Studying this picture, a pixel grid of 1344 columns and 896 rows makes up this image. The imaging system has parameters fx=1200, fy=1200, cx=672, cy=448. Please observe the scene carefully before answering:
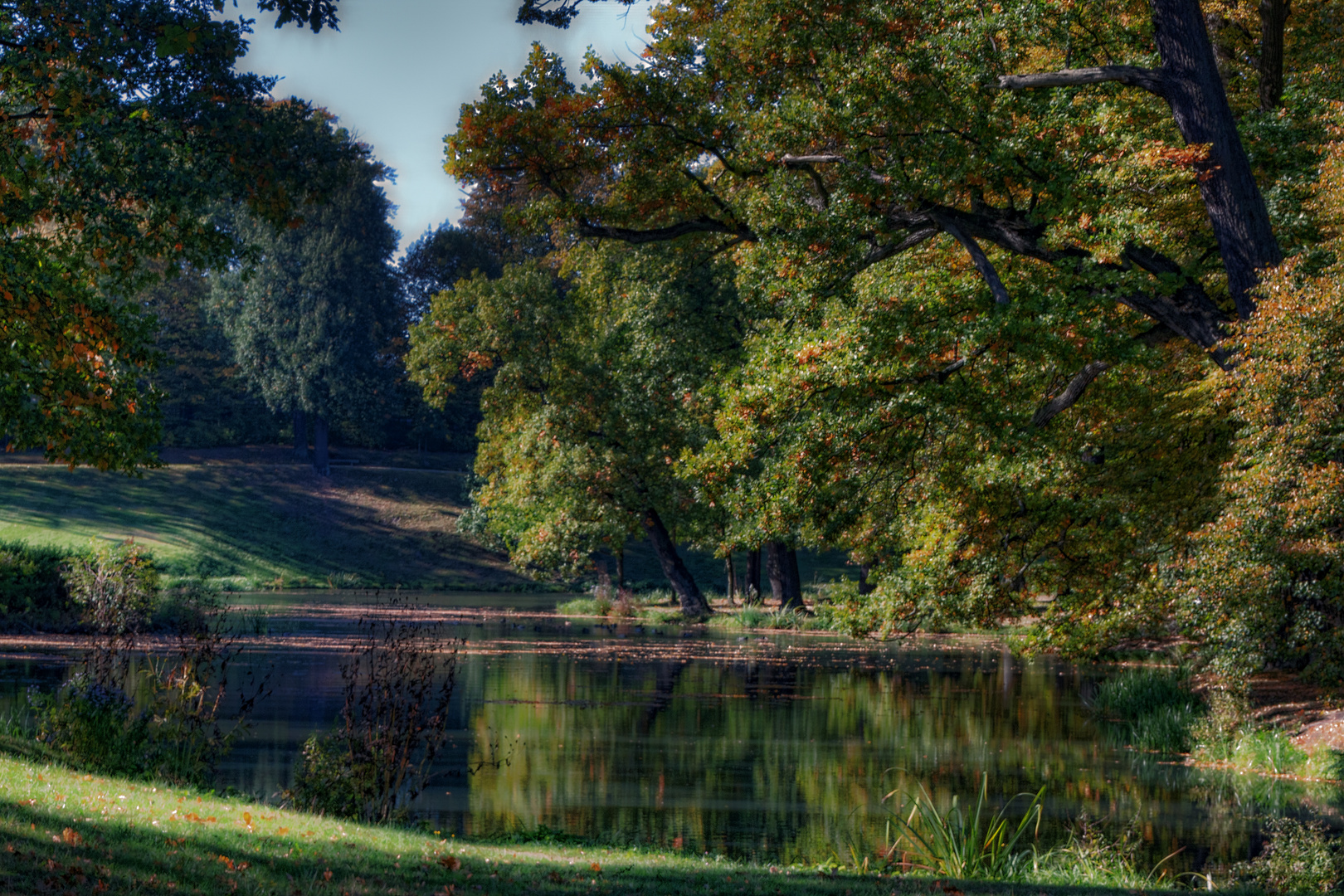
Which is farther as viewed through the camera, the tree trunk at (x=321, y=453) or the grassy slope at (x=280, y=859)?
the tree trunk at (x=321, y=453)

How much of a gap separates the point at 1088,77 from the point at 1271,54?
496 cm

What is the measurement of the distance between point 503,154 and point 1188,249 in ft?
32.9

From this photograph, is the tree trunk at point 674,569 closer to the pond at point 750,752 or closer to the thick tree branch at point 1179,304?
the pond at point 750,752

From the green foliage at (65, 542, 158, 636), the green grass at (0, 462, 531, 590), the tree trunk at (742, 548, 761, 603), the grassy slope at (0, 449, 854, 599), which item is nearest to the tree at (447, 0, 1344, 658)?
the green foliage at (65, 542, 158, 636)

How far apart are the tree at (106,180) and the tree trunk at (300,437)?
144ft

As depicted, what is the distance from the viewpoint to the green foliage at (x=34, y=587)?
23.3 meters

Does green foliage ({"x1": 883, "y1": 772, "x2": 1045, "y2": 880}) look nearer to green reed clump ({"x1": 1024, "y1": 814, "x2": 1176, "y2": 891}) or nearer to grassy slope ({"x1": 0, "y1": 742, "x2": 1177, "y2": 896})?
green reed clump ({"x1": 1024, "y1": 814, "x2": 1176, "y2": 891})

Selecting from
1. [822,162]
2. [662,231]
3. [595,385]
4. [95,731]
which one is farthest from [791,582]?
[95,731]

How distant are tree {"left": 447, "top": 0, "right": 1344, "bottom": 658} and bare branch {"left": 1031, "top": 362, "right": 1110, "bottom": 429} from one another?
44 millimetres

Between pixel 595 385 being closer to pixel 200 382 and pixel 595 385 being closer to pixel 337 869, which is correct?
pixel 337 869

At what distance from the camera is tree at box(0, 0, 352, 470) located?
10.8 meters

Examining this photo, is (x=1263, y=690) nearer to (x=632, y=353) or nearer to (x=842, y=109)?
(x=842, y=109)

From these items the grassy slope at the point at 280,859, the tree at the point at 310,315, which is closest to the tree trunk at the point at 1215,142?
the grassy slope at the point at 280,859

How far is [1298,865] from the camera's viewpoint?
366 inches
